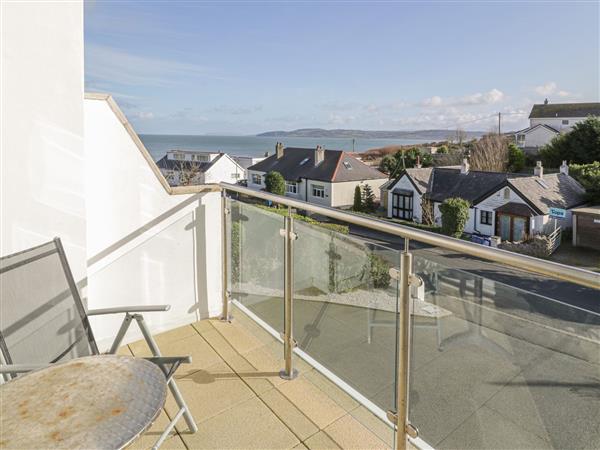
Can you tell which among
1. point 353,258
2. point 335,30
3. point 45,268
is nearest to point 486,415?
point 353,258

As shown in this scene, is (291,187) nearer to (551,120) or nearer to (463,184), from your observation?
(463,184)

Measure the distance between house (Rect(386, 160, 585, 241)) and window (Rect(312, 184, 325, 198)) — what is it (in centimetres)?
496

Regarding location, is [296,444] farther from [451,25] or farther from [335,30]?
[451,25]

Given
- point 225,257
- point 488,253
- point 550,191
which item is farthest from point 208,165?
point 488,253

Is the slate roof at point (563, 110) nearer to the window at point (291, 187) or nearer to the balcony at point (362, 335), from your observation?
the window at point (291, 187)

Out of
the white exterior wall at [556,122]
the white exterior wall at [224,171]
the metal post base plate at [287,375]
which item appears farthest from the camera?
the white exterior wall at [556,122]

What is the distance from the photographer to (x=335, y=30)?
3105cm

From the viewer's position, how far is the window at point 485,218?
23.3 m

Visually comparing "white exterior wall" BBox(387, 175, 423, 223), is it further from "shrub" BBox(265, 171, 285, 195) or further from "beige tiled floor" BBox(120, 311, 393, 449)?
"beige tiled floor" BBox(120, 311, 393, 449)

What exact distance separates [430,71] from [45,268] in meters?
57.2

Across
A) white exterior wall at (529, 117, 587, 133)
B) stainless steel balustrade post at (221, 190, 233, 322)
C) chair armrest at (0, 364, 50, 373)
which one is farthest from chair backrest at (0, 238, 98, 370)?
white exterior wall at (529, 117, 587, 133)

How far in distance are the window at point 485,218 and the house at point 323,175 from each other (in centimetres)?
871

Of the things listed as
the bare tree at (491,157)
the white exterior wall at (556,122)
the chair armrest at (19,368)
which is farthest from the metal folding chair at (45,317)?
the white exterior wall at (556,122)

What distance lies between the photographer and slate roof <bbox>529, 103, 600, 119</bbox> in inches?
1670
